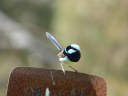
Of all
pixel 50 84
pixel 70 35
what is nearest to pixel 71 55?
→ pixel 50 84

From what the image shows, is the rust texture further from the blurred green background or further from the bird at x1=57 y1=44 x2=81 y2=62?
the blurred green background

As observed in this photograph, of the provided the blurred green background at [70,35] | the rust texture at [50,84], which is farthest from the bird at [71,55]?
the blurred green background at [70,35]

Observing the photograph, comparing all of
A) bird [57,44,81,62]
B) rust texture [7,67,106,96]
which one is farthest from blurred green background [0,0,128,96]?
rust texture [7,67,106,96]

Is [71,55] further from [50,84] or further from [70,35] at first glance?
[70,35]

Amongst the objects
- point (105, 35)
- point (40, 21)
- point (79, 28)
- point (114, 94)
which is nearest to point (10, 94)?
point (114, 94)

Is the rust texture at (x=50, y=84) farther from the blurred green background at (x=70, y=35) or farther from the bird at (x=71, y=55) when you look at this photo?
the blurred green background at (x=70, y=35)

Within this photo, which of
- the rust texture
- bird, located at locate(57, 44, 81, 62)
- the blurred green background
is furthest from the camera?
the blurred green background
